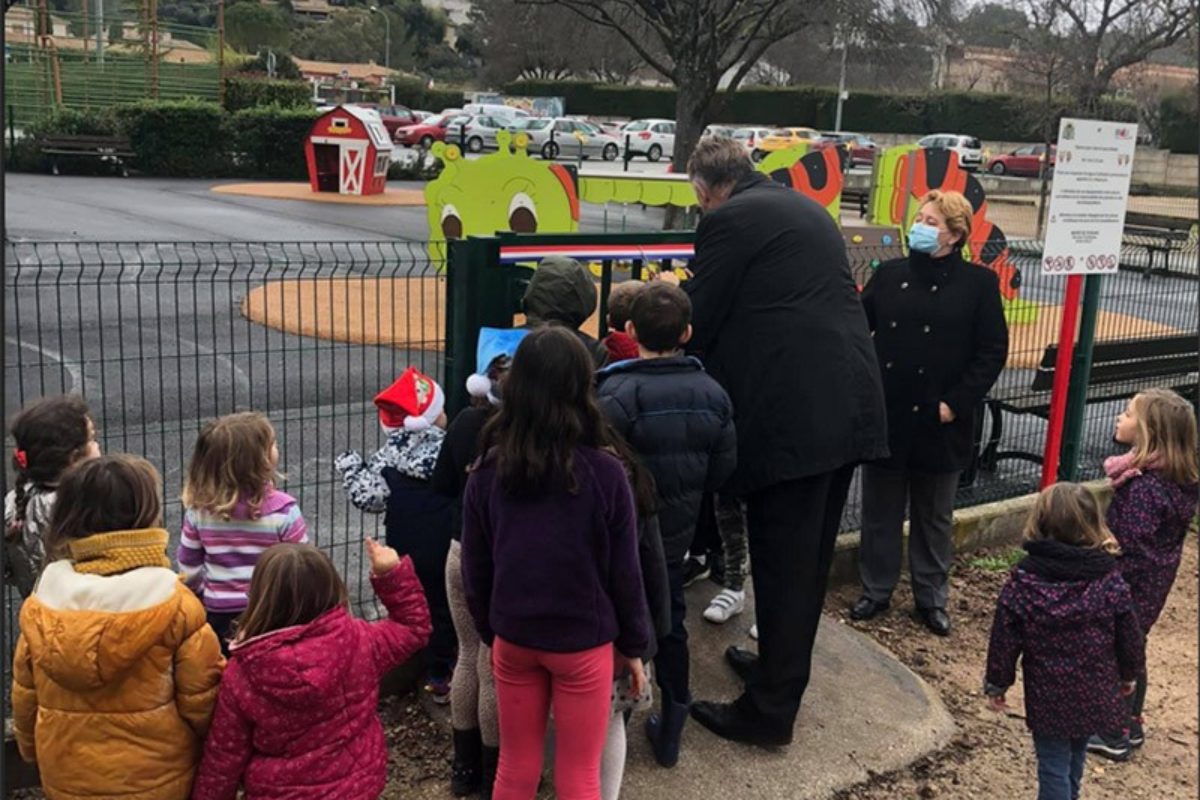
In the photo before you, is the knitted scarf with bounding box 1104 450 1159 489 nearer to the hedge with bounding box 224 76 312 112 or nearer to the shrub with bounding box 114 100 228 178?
the shrub with bounding box 114 100 228 178

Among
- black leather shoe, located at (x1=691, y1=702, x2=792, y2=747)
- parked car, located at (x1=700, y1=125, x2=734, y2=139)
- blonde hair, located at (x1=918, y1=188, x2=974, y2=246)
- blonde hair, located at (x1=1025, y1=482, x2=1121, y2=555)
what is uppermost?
parked car, located at (x1=700, y1=125, x2=734, y2=139)

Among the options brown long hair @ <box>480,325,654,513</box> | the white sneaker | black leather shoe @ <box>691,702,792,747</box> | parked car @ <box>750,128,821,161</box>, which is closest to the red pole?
the white sneaker

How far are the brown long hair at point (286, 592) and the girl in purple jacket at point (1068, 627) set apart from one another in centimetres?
195

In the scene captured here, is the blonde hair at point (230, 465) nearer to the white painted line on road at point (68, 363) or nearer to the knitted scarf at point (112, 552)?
the knitted scarf at point (112, 552)

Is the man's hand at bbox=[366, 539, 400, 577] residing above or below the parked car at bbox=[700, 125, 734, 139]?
below

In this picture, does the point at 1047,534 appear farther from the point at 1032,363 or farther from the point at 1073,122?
the point at 1032,363

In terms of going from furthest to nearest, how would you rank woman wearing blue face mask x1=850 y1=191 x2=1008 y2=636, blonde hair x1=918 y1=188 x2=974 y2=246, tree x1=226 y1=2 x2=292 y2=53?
tree x1=226 y1=2 x2=292 y2=53
woman wearing blue face mask x1=850 y1=191 x2=1008 y2=636
blonde hair x1=918 y1=188 x2=974 y2=246

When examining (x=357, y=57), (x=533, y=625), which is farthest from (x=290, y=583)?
(x=357, y=57)

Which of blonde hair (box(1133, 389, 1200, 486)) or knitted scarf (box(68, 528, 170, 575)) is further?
blonde hair (box(1133, 389, 1200, 486))

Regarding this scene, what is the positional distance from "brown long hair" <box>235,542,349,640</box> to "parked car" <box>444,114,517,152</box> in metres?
37.5

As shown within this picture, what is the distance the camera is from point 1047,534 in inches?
124

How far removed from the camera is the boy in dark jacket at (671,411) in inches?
121

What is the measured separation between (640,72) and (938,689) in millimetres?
62393

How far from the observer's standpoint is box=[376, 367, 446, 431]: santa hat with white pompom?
3.41 metres
